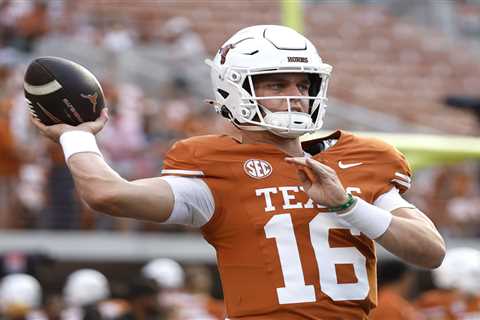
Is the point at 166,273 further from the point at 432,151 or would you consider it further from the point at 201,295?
the point at 432,151

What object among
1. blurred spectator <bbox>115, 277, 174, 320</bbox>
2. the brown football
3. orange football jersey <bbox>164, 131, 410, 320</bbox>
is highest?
the brown football

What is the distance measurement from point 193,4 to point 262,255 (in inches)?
395

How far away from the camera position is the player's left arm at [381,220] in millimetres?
3059

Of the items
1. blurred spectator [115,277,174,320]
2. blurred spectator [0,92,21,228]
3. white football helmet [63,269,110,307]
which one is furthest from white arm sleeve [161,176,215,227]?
blurred spectator [0,92,21,228]

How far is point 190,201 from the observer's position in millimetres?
3188

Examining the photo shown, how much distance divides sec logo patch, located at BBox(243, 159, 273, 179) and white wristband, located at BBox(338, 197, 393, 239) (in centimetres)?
26

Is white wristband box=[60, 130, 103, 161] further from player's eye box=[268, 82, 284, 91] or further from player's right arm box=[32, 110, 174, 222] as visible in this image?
player's eye box=[268, 82, 284, 91]

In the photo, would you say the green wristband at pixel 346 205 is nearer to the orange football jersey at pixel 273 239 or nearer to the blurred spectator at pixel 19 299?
the orange football jersey at pixel 273 239

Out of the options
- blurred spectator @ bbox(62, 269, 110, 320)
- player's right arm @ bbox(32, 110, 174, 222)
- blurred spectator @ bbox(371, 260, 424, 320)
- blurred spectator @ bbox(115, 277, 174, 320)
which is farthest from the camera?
blurred spectator @ bbox(62, 269, 110, 320)

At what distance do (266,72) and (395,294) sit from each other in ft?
13.0

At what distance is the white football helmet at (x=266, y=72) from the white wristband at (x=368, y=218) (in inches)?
11.9

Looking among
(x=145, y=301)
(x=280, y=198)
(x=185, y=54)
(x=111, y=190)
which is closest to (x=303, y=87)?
(x=280, y=198)

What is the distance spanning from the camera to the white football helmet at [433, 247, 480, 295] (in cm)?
702

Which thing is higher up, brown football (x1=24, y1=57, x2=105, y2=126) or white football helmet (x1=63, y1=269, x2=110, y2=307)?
brown football (x1=24, y1=57, x2=105, y2=126)
